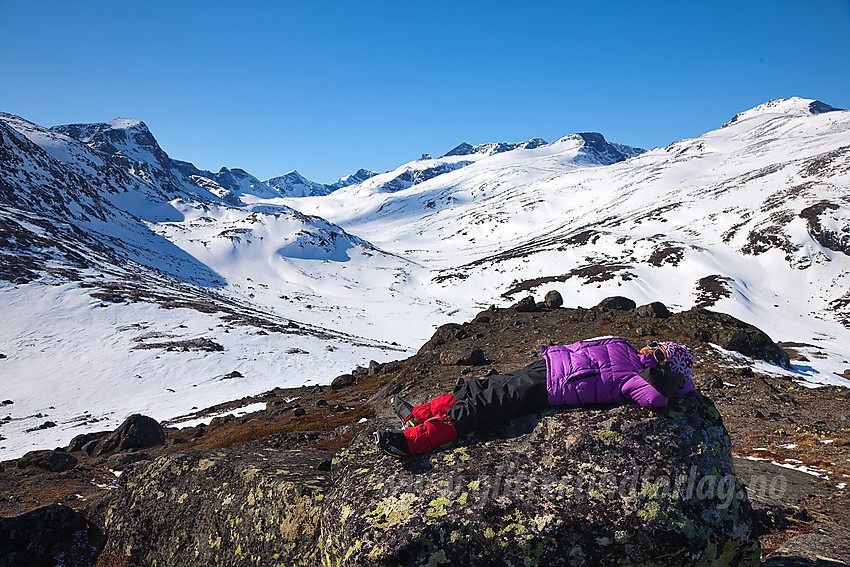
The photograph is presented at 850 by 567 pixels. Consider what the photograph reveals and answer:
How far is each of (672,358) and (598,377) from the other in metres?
1.29

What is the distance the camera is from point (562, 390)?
21.7 feet

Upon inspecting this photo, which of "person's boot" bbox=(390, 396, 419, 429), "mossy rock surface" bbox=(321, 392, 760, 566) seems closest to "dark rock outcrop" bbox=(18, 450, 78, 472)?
"mossy rock surface" bbox=(321, 392, 760, 566)

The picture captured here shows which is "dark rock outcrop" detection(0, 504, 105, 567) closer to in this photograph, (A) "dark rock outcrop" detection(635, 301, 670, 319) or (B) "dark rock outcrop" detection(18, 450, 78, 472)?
(B) "dark rock outcrop" detection(18, 450, 78, 472)

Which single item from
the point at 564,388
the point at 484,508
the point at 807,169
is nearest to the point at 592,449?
the point at 564,388

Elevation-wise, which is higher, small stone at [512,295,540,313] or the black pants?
the black pants

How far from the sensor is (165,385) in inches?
1599

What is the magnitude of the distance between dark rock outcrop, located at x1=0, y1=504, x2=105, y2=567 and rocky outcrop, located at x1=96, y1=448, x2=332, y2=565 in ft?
1.13

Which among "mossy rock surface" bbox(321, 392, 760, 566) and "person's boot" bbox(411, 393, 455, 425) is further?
"person's boot" bbox(411, 393, 455, 425)

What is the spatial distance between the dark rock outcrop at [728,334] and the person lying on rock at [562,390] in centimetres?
2206

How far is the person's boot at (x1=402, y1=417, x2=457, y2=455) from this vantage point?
626 centimetres

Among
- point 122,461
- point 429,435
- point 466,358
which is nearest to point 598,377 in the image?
point 429,435

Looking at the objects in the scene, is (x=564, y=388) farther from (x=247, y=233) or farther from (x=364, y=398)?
(x=247, y=233)

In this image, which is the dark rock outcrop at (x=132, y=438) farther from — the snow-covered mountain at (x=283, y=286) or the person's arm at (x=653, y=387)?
the person's arm at (x=653, y=387)

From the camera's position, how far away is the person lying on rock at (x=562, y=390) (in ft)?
20.7
